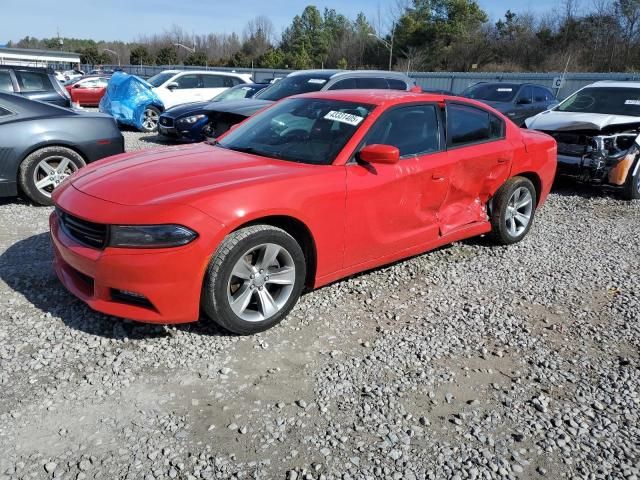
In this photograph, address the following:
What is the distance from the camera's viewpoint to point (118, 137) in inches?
251

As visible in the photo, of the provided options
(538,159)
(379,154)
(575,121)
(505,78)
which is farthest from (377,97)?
(505,78)

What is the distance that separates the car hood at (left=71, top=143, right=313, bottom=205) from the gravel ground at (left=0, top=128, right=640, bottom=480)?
35.2 inches

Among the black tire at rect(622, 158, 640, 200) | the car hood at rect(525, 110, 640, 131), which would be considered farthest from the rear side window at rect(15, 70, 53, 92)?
the black tire at rect(622, 158, 640, 200)

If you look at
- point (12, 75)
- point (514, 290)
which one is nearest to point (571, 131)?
point (514, 290)

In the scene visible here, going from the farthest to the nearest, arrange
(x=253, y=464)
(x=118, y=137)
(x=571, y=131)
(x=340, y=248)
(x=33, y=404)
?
(x=571, y=131) < (x=118, y=137) < (x=340, y=248) < (x=33, y=404) < (x=253, y=464)

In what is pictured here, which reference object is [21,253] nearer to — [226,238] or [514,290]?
[226,238]

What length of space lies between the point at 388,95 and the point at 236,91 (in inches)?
347

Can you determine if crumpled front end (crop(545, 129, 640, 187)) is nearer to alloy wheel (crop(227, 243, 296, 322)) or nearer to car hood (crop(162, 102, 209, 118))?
alloy wheel (crop(227, 243, 296, 322))

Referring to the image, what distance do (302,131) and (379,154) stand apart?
79 centimetres

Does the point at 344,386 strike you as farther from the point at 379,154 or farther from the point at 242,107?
the point at 242,107

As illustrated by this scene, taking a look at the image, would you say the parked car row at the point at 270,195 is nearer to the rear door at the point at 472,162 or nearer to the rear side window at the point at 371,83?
the rear door at the point at 472,162

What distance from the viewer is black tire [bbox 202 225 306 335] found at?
9.96 feet

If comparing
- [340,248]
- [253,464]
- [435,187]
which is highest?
[435,187]

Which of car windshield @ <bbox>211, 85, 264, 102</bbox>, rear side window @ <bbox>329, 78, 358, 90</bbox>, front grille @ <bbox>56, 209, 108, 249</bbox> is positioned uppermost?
rear side window @ <bbox>329, 78, 358, 90</bbox>
